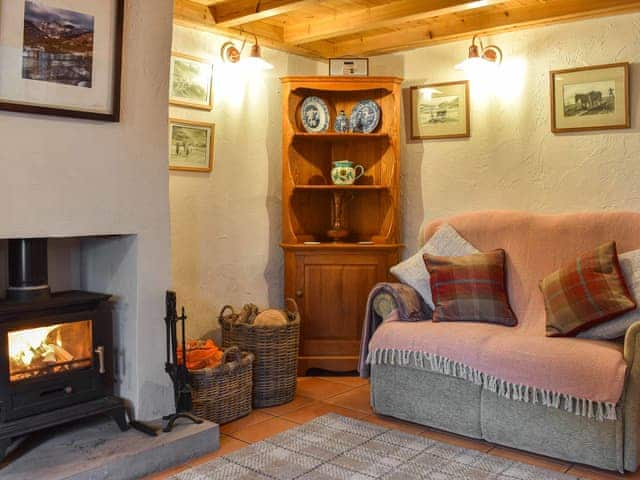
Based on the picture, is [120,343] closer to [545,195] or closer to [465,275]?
[465,275]

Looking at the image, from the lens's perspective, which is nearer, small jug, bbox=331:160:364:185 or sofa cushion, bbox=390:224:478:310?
sofa cushion, bbox=390:224:478:310

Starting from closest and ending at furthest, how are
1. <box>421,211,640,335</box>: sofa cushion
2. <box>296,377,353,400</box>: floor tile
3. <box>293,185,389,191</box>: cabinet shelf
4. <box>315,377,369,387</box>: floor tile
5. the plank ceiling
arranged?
<box>421,211,640,335</box>: sofa cushion
the plank ceiling
<box>296,377,353,400</box>: floor tile
<box>315,377,369,387</box>: floor tile
<box>293,185,389,191</box>: cabinet shelf

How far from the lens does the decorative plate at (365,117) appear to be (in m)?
4.00

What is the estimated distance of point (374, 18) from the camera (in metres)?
3.60

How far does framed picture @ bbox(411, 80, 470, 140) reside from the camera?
12.8 feet

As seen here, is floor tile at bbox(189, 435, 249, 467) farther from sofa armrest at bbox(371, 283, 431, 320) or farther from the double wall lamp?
the double wall lamp

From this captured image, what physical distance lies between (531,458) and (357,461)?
0.76m

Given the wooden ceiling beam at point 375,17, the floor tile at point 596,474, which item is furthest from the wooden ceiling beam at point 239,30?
the floor tile at point 596,474

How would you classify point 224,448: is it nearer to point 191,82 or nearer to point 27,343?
point 27,343

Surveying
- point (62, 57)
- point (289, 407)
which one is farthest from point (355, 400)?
point (62, 57)

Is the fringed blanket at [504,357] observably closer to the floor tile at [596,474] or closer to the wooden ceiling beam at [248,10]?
the floor tile at [596,474]

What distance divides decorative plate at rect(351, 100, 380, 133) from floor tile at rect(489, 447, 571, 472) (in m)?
2.17

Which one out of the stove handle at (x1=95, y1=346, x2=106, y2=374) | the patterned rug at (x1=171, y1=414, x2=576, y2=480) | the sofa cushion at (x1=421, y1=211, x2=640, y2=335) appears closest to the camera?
the patterned rug at (x1=171, y1=414, x2=576, y2=480)

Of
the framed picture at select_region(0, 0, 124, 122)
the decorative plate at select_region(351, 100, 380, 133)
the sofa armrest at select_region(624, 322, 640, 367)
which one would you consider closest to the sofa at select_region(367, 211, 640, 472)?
the sofa armrest at select_region(624, 322, 640, 367)
